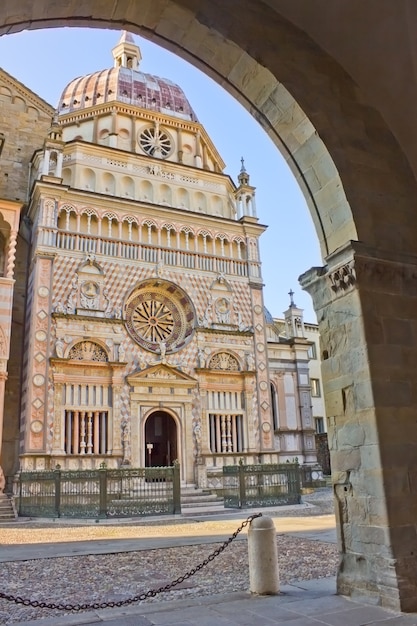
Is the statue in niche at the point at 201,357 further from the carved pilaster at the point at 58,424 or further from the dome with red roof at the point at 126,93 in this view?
the dome with red roof at the point at 126,93

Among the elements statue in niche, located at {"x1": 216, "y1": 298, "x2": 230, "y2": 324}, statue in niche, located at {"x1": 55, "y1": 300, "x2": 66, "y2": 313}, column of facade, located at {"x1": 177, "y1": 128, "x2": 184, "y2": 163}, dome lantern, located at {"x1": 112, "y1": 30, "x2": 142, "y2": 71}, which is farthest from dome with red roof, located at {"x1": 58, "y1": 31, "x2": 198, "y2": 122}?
statue in niche, located at {"x1": 55, "y1": 300, "x2": 66, "y2": 313}

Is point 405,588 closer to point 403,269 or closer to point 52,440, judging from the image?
point 403,269

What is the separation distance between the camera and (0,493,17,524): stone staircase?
48.7ft

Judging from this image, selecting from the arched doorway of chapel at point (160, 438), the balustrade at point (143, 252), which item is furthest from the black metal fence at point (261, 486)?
the balustrade at point (143, 252)

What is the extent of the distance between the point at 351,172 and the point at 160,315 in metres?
17.8

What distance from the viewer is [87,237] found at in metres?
21.5

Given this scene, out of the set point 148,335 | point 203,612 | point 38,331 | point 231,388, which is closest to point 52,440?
point 38,331

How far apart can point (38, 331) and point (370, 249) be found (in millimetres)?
16436

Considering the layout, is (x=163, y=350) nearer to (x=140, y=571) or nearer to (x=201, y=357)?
(x=201, y=357)

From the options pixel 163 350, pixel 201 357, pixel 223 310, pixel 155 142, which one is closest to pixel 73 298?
pixel 163 350

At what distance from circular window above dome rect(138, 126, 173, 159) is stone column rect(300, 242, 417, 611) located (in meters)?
22.6

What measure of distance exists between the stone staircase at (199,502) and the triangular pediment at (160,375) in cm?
436

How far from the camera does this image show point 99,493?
567 inches

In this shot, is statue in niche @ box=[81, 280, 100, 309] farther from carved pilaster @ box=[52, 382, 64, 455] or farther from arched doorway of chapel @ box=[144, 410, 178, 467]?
arched doorway of chapel @ box=[144, 410, 178, 467]
